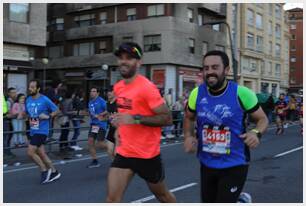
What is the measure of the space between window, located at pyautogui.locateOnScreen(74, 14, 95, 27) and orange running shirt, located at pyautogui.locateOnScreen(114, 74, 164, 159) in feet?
121

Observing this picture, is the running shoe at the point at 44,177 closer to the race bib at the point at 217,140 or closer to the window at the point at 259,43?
the race bib at the point at 217,140

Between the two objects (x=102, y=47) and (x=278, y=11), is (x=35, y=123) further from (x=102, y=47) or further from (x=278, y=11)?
(x=278, y=11)

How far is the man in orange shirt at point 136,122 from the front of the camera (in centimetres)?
456

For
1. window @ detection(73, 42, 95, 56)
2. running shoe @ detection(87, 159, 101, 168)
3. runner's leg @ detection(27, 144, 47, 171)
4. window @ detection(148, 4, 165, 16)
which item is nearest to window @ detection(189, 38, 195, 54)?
window @ detection(148, 4, 165, 16)

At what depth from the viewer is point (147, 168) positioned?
4.66 metres

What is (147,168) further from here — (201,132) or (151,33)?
(151,33)

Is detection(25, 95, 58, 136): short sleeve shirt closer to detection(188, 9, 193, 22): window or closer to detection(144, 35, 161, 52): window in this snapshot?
detection(144, 35, 161, 52): window

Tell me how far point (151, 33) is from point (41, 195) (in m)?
30.1

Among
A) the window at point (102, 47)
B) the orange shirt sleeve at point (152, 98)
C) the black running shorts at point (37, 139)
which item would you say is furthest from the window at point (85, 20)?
the orange shirt sleeve at point (152, 98)

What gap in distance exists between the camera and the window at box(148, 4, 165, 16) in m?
36.7

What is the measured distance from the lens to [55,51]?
4294cm

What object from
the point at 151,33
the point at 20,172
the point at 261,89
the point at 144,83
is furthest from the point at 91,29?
the point at 144,83

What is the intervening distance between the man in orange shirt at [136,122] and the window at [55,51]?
38.5 metres

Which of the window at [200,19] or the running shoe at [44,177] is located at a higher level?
the window at [200,19]
